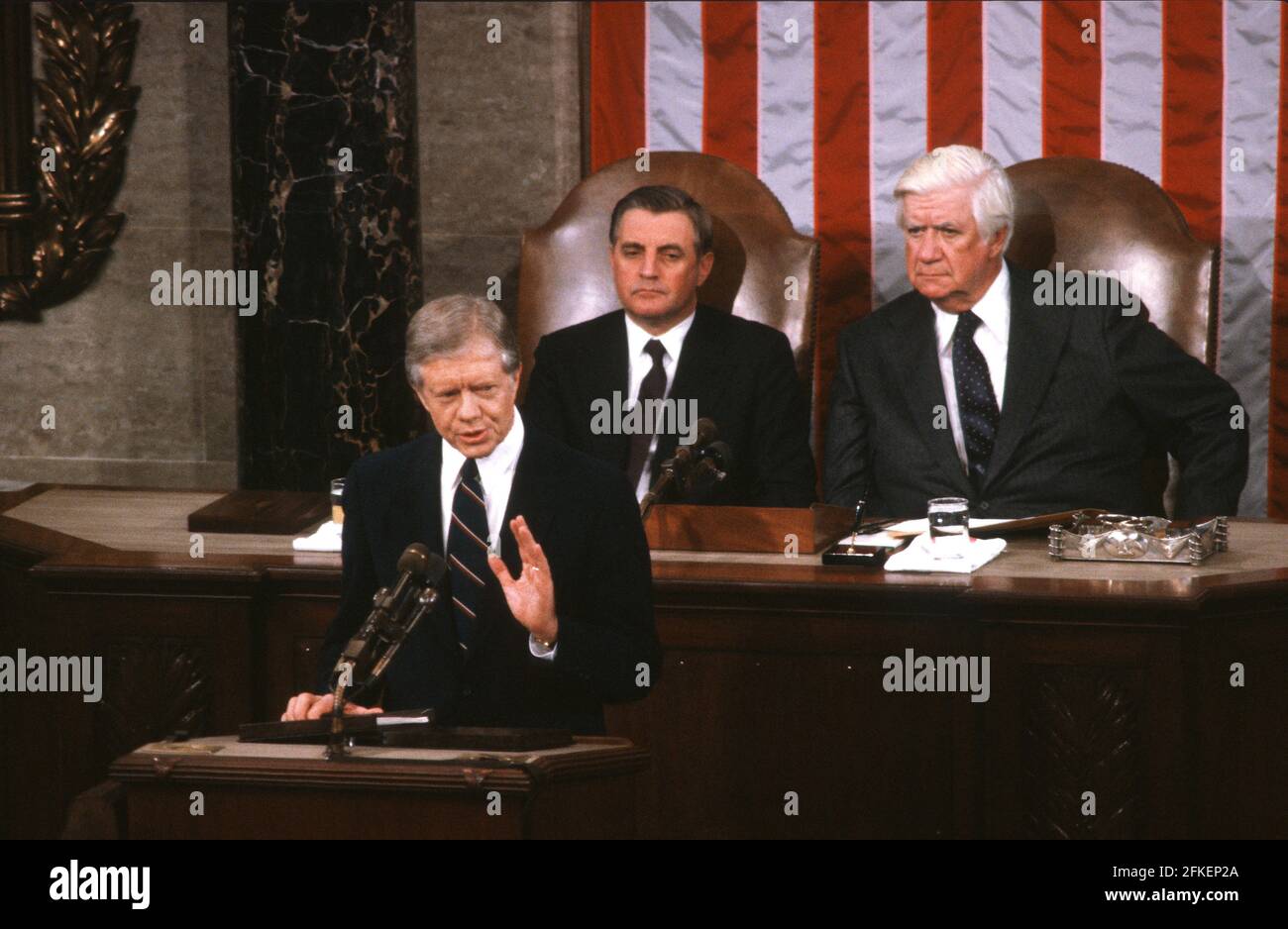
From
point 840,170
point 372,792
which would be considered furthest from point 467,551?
point 840,170

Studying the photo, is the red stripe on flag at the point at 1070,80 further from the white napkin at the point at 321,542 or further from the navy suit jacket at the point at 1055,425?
the white napkin at the point at 321,542

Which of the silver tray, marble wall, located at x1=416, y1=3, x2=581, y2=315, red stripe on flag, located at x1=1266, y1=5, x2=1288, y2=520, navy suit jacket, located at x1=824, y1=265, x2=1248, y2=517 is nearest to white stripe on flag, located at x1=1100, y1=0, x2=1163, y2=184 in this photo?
red stripe on flag, located at x1=1266, y1=5, x2=1288, y2=520

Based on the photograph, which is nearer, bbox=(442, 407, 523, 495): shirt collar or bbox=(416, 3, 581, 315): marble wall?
bbox=(442, 407, 523, 495): shirt collar

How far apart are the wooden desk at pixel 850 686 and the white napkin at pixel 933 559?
0.04 metres

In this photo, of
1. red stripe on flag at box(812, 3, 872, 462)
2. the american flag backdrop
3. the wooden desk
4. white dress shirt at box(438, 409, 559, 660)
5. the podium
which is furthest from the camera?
red stripe on flag at box(812, 3, 872, 462)

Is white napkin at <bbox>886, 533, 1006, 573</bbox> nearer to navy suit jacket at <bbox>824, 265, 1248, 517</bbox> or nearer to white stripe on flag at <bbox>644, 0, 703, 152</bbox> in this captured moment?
navy suit jacket at <bbox>824, 265, 1248, 517</bbox>

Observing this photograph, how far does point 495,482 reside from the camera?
338 cm

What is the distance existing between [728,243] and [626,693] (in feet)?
8.39

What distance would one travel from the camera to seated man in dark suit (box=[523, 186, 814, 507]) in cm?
507

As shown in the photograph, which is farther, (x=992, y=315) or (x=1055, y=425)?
(x=992, y=315)

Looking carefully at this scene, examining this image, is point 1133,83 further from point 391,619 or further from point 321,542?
point 391,619

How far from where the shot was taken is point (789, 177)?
6.16 meters

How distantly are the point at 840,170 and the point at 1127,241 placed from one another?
1.08 meters

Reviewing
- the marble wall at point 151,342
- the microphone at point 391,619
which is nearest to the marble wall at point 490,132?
the marble wall at point 151,342
